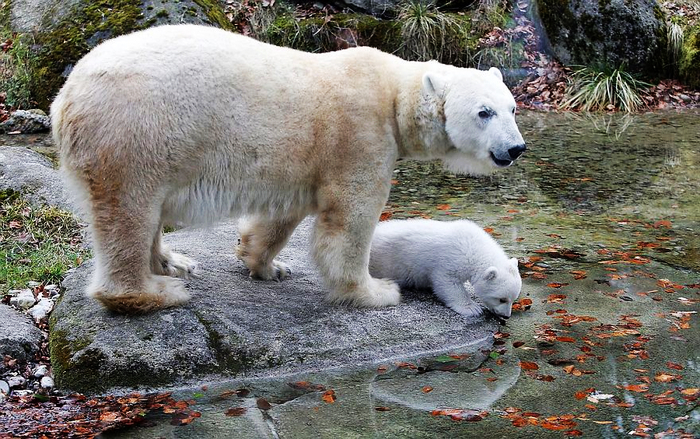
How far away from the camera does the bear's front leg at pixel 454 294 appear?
Result: 5.55m

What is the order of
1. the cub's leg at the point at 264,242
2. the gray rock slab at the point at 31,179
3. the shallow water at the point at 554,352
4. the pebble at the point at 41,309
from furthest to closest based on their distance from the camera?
the gray rock slab at the point at 31,179, the cub's leg at the point at 264,242, the pebble at the point at 41,309, the shallow water at the point at 554,352

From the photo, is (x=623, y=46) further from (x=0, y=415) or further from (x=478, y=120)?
(x=0, y=415)

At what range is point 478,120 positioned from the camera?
5.05 metres

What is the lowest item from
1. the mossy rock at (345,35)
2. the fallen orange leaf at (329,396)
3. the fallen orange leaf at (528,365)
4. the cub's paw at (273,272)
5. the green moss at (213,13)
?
the fallen orange leaf at (528,365)

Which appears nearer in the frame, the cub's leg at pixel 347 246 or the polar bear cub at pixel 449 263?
the cub's leg at pixel 347 246

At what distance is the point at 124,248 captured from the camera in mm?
4602

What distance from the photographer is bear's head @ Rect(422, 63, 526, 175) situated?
502 cm

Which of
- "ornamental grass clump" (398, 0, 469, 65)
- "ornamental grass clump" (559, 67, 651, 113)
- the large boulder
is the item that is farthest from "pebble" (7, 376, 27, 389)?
the large boulder

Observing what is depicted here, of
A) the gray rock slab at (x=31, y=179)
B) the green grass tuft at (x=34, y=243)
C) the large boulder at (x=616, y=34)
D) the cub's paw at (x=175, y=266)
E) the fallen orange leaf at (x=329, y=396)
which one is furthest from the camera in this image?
the large boulder at (x=616, y=34)

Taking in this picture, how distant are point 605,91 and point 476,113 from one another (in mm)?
9449

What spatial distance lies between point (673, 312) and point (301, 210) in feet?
8.25

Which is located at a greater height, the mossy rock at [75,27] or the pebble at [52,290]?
the mossy rock at [75,27]

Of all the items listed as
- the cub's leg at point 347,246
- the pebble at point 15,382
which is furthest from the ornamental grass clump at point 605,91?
the pebble at point 15,382

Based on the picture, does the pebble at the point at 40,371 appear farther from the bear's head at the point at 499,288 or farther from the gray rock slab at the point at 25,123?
the gray rock slab at the point at 25,123
